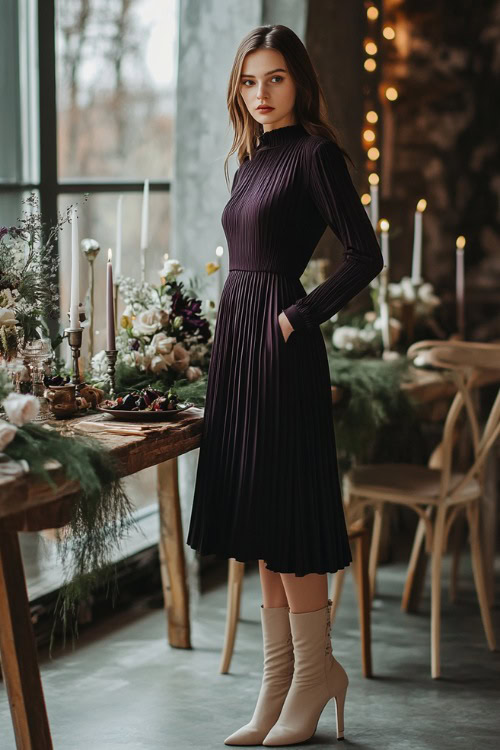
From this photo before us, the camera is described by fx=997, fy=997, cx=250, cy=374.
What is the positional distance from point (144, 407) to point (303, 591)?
24.0 inches

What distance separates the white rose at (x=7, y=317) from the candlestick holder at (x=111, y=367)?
0.34 metres

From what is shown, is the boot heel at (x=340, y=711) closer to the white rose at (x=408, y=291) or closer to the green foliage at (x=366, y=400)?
the green foliage at (x=366, y=400)

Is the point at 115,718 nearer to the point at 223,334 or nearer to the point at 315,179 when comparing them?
the point at 223,334

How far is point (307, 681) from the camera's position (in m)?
2.51

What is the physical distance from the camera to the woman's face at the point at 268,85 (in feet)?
7.97

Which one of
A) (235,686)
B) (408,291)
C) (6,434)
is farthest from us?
(408,291)

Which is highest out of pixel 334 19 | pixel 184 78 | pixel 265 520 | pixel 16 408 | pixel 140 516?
pixel 334 19

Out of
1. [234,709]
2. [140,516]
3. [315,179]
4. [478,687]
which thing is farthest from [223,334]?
[140,516]

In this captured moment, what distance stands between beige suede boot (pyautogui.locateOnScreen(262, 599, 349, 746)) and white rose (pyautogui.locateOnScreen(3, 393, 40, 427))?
0.89 meters

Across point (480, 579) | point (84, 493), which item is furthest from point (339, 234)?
point (480, 579)

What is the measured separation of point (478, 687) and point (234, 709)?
2.48ft

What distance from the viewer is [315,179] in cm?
238

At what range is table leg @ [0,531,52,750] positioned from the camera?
207cm

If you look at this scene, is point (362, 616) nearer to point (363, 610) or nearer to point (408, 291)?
point (363, 610)
